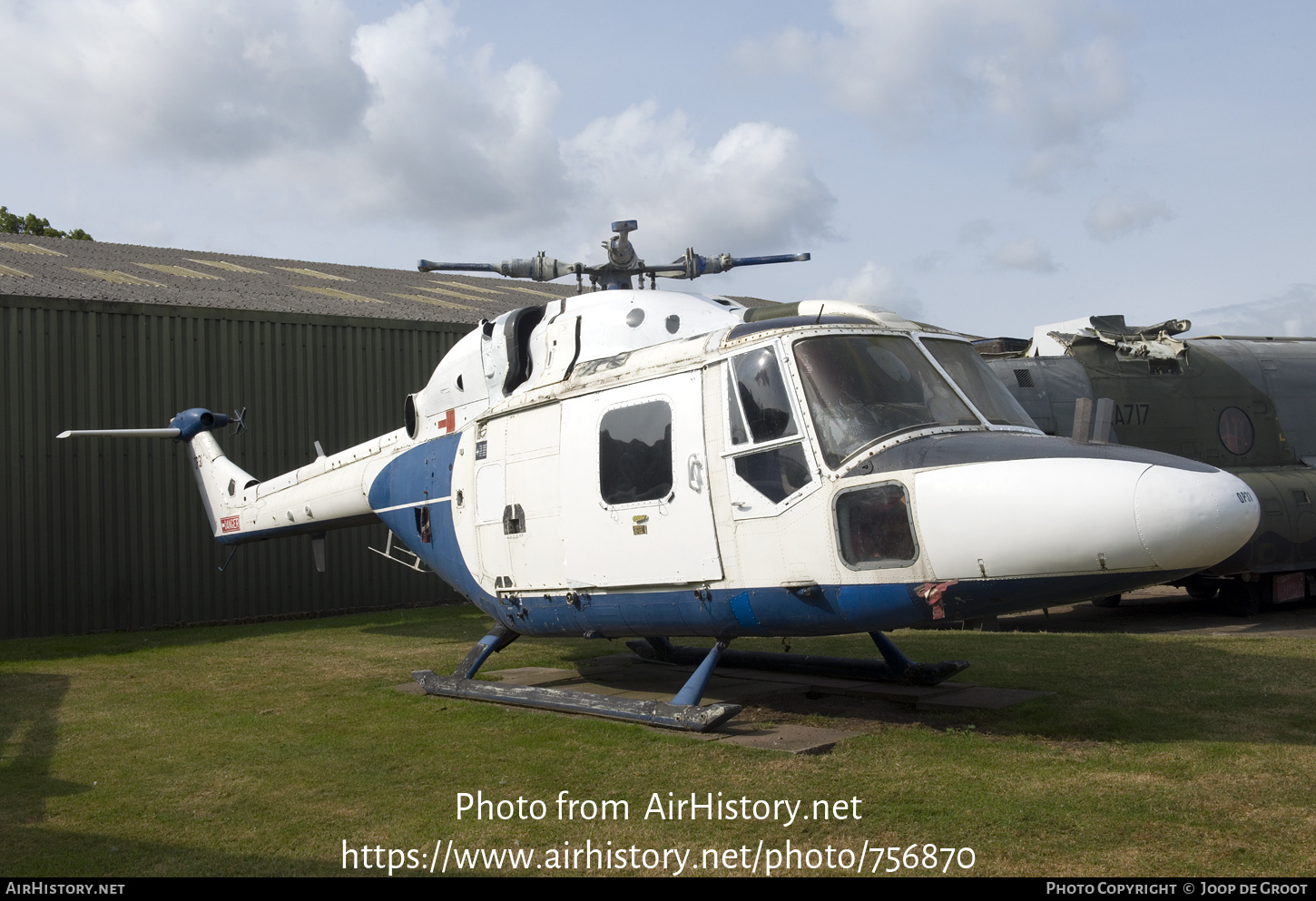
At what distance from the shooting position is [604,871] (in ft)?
16.5

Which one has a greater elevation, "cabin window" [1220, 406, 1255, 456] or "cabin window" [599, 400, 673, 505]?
"cabin window" [1220, 406, 1255, 456]

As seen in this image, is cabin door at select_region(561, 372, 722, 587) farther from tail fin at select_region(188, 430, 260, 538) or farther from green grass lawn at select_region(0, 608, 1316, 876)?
tail fin at select_region(188, 430, 260, 538)

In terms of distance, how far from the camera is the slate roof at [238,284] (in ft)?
59.1

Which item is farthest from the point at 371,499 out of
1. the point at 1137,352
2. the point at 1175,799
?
the point at 1137,352

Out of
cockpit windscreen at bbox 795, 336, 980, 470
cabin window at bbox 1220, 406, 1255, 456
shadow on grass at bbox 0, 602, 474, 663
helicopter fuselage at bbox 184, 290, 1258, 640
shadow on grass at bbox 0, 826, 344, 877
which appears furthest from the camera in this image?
cabin window at bbox 1220, 406, 1255, 456

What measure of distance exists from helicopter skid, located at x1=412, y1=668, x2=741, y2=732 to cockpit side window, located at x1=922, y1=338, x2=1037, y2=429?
280cm

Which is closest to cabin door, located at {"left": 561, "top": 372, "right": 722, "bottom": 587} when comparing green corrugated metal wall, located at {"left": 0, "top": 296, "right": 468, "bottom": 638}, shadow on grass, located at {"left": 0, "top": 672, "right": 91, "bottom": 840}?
shadow on grass, located at {"left": 0, "top": 672, "right": 91, "bottom": 840}

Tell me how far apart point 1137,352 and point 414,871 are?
14496 millimetres

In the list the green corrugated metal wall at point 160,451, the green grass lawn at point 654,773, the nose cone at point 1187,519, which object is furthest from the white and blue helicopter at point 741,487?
the green corrugated metal wall at point 160,451

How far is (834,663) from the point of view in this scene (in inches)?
380

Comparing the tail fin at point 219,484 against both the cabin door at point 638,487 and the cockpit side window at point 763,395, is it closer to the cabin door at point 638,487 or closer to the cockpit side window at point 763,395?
the cabin door at point 638,487

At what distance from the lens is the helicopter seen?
14953 mm

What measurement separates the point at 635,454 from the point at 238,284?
16210mm
